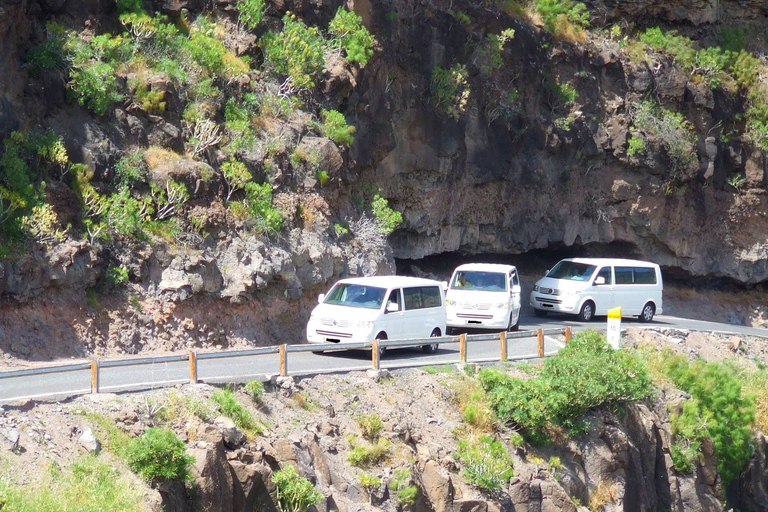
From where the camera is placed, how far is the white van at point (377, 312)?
19.2 metres

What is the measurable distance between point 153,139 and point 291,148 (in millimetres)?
3847

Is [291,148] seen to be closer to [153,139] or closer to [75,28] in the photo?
[153,139]

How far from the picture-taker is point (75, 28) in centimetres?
2300

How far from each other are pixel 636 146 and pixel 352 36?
510 inches

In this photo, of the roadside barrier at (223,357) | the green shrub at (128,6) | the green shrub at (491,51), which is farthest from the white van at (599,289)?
the green shrub at (128,6)

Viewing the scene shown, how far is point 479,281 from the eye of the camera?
2511 cm

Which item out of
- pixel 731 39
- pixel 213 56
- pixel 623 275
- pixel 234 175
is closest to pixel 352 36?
pixel 213 56

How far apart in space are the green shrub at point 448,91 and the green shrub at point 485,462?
1481cm

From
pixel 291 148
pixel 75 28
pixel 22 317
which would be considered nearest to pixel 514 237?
pixel 291 148

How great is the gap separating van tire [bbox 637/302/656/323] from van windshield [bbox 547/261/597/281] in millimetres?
2341

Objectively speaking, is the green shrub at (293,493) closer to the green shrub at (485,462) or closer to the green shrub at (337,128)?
the green shrub at (485,462)

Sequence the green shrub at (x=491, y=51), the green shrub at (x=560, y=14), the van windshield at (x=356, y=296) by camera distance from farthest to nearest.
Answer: the green shrub at (x=560, y=14) → the green shrub at (x=491, y=51) → the van windshield at (x=356, y=296)

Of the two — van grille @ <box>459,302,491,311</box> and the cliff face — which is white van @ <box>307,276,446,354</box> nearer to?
the cliff face

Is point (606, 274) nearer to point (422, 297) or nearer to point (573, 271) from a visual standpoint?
point (573, 271)
